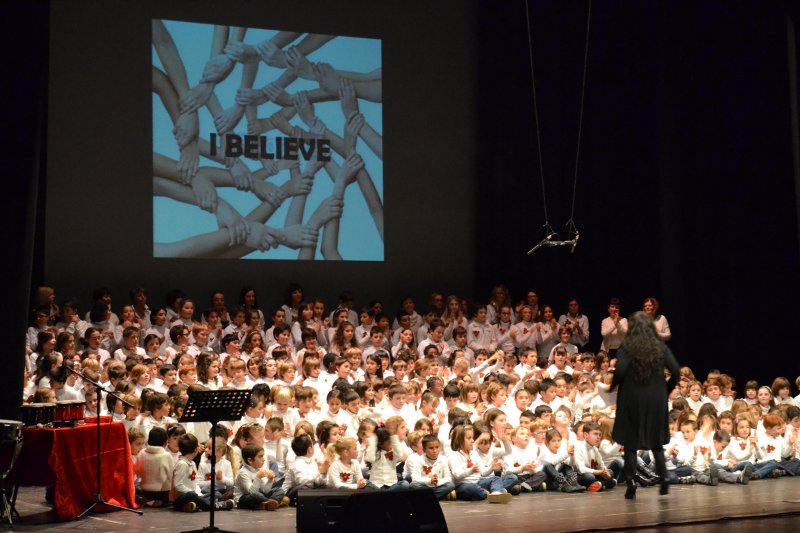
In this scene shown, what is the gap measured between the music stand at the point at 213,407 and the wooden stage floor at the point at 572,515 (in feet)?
2.32

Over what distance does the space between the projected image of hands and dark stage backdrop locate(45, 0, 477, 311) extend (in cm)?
14

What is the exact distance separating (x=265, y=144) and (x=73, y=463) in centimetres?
616

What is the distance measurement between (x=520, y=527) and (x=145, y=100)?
24.1ft

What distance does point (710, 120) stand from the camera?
35.6 ft

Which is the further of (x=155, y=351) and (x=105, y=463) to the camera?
(x=155, y=351)

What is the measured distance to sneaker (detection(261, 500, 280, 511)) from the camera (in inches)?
265

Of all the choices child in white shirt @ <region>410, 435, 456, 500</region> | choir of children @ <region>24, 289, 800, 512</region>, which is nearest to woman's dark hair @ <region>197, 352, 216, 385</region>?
choir of children @ <region>24, 289, 800, 512</region>

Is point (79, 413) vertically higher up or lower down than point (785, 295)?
lower down

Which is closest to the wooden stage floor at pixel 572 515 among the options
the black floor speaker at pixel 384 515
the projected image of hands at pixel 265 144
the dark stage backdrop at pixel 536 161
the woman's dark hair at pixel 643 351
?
the black floor speaker at pixel 384 515

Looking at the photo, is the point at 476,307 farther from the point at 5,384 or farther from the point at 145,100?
the point at 5,384

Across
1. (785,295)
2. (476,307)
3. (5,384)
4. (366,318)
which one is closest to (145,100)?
(366,318)

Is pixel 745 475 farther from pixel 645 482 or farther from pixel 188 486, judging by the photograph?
pixel 188 486

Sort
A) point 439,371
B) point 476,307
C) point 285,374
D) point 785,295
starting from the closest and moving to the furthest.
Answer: point 285,374 → point 439,371 → point 785,295 → point 476,307

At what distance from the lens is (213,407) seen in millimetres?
5594
